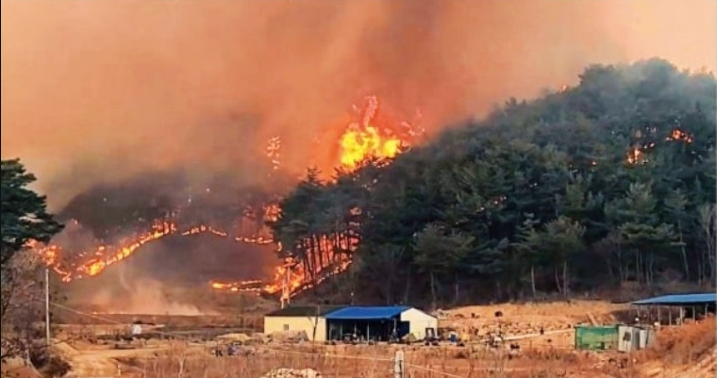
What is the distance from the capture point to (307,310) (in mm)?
9625

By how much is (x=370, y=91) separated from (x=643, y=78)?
110 inches

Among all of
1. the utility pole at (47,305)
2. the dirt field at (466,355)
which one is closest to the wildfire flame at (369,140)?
the dirt field at (466,355)

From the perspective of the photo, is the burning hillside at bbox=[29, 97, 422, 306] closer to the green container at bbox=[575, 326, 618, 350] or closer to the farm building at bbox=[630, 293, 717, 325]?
the green container at bbox=[575, 326, 618, 350]

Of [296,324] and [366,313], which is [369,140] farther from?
[296,324]

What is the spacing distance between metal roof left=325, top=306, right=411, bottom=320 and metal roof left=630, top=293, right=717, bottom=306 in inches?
90.7

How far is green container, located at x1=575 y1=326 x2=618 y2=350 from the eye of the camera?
895cm

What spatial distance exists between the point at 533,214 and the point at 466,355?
1.51 metres

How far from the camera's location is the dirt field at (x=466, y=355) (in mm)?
7871

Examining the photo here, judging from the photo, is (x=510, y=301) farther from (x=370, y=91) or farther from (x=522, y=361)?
(x=370, y=91)

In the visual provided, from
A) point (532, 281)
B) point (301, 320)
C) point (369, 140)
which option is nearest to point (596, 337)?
point (532, 281)

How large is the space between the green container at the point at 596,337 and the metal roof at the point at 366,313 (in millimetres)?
1621

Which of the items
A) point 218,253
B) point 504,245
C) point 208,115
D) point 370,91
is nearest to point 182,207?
point 218,253

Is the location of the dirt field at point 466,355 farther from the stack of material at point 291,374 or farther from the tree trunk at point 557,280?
the stack of material at point 291,374

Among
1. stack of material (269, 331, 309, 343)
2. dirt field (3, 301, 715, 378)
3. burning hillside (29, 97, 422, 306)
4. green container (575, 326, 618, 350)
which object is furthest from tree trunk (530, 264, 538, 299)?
stack of material (269, 331, 309, 343)
